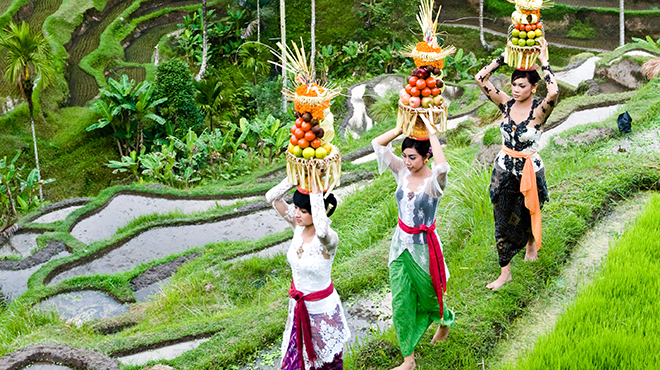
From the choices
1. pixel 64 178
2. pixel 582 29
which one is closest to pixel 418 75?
pixel 64 178

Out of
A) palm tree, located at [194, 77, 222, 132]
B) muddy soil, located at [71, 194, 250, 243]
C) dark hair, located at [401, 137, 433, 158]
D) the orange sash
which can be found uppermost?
dark hair, located at [401, 137, 433, 158]

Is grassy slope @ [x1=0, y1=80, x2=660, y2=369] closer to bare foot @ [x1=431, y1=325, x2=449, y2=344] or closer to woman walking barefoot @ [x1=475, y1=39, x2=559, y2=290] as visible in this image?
bare foot @ [x1=431, y1=325, x2=449, y2=344]

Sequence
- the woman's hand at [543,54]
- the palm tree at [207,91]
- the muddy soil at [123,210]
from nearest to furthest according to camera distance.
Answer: the woman's hand at [543,54], the muddy soil at [123,210], the palm tree at [207,91]

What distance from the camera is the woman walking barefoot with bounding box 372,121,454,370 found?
3.64 metres

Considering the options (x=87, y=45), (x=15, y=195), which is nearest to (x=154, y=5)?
(x=87, y=45)

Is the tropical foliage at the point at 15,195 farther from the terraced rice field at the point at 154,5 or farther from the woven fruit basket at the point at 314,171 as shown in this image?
the terraced rice field at the point at 154,5

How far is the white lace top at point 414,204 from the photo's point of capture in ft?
11.8

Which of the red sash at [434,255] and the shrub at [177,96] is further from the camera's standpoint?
the shrub at [177,96]

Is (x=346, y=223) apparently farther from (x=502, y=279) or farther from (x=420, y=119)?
(x=420, y=119)

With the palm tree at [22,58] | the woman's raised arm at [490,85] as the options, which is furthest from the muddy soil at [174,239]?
the woman's raised arm at [490,85]

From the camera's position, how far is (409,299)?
148 inches

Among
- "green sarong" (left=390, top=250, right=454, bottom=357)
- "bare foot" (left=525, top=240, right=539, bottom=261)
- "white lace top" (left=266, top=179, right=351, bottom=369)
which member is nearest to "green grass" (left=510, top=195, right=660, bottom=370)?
"bare foot" (left=525, top=240, right=539, bottom=261)

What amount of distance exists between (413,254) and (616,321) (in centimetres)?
137

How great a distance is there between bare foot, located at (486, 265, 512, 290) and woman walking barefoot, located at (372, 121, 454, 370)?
2.59ft
